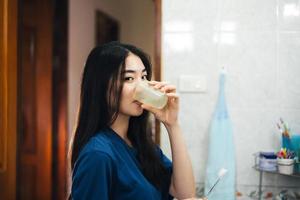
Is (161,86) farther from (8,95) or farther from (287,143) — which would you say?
(8,95)

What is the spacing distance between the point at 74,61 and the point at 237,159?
161 cm

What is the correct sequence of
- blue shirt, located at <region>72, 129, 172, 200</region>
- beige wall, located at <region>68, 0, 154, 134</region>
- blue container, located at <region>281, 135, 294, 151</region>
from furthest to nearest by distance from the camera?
beige wall, located at <region>68, 0, 154, 134</region> → blue container, located at <region>281, 135, 294, 151</region> → blue shirt, located at <region>72, 129, 172, 200</region>

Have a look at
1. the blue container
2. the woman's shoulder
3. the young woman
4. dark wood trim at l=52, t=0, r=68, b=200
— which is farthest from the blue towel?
dark wood trim at l=52, t=0, r=68, b=200

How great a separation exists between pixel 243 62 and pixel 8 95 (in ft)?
3.72

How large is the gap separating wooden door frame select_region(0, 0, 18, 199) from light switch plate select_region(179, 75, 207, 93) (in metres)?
0.82

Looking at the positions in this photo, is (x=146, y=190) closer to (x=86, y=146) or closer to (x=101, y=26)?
(x=86, y=146)

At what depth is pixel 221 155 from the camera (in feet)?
5.28

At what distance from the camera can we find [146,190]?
965mm

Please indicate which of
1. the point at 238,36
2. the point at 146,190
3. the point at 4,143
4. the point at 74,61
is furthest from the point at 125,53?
the point at 74,61

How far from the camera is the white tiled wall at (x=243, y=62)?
165 centimetres

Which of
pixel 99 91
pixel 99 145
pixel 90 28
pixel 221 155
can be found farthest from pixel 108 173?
pixel 90 28

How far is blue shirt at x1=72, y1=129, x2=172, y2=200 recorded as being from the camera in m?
0.88

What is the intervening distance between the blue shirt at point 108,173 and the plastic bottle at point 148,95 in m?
0.14

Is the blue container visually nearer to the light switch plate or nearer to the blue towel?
the blue towel
